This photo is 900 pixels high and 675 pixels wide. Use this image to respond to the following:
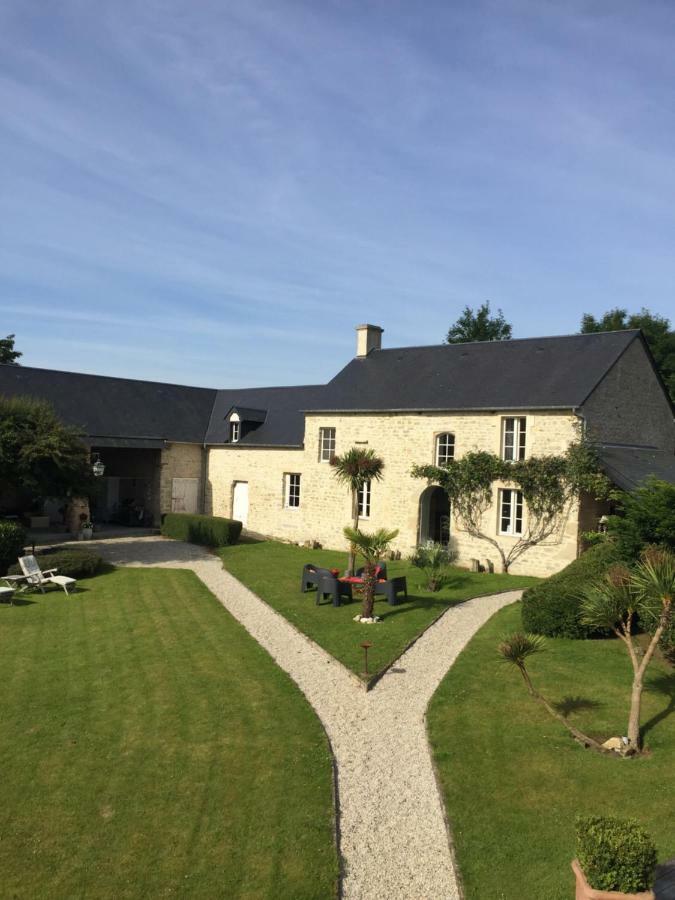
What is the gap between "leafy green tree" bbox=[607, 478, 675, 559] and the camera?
42.6ft

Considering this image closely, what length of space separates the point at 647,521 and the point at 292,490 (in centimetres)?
1801

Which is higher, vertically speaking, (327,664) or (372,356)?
(372,356)

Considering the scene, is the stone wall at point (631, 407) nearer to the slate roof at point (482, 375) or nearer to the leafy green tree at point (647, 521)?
the slate roof at point (482, 375)

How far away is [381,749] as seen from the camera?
9523mm

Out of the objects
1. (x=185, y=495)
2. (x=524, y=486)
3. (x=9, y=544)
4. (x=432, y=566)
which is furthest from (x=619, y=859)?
(x=185, y=495)

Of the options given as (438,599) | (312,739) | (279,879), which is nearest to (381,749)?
(312,739)

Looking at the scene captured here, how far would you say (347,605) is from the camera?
17.2 meters

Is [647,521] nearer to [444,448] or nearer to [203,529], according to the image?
[444,448]

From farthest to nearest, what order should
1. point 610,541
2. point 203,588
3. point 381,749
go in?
point 203,588
point 610,541
point 381,749

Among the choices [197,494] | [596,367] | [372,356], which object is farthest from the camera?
[197,494]

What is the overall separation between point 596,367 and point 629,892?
18097 millimetres

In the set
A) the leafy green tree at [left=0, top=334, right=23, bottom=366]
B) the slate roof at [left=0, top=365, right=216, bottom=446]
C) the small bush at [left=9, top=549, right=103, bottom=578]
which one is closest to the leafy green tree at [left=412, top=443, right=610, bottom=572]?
the small bush at [left=9, top=549, right=103, bottom=578]

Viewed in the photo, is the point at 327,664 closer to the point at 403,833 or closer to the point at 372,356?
the point at 403,833

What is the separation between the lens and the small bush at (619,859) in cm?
584
